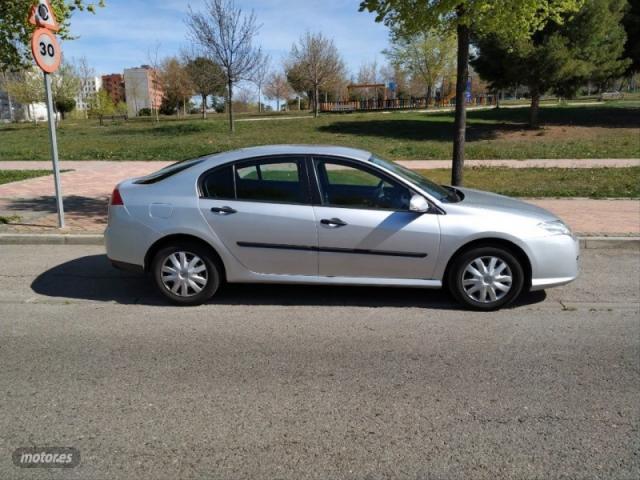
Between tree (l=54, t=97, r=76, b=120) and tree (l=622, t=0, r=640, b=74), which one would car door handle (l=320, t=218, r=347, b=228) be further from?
tree (l=54, t=97, r=76, b=120)

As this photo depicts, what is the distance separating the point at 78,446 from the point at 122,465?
34 cm

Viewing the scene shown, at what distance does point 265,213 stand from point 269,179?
0.38 meters

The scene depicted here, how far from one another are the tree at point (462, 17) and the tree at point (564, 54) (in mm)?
17198

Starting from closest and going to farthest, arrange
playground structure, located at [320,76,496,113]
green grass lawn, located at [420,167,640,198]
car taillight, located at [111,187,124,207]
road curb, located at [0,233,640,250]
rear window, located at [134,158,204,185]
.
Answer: car taillight, located at [111,187,124,207], rear window, located at [134,158,204,185], road curb, located at [0,233,640,250], green grass lawn, located at [420,167,640,198], playground structure, located at [320,76,496,113]

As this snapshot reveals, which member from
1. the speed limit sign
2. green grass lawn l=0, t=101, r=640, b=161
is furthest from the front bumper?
green grass lawn l=0, t=101, r=640, b=161

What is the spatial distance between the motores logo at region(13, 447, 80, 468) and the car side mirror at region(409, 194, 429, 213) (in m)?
3.34

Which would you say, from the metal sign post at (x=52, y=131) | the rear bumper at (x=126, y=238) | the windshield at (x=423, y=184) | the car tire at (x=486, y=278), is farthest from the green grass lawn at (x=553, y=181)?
the metal sign post at (x=52, y=131)

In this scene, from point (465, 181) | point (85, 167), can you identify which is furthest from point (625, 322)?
point (85, 167)

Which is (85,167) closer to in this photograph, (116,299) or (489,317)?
(116,299)

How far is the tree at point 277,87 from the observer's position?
225ft

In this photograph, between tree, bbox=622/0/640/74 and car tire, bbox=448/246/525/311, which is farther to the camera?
tree, bbox=622/0/640/74

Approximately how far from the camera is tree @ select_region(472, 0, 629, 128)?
26094 millimetres

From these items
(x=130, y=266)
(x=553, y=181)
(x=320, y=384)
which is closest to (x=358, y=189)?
(x=320, y=384)

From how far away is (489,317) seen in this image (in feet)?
16.7
